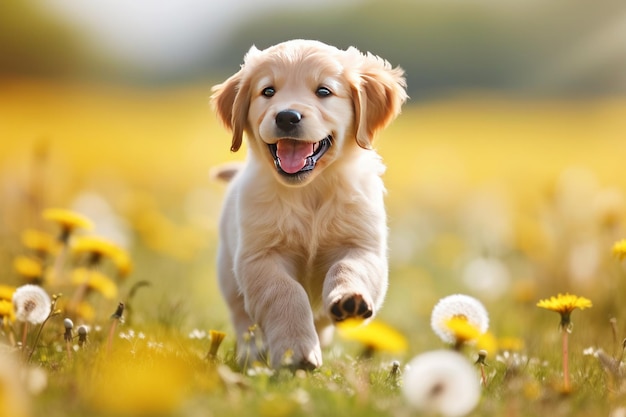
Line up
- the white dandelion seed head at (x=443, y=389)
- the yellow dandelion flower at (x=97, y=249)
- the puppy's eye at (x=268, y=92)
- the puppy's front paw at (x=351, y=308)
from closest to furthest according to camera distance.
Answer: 1. the white dandelion seed head at (x=443, y=389)
2. the puppy's front paw at (x=351, y=308)
3. the puppy's eye at (x=268, y=92)
4. the yellow dandelion flower at (x=97, y=249)

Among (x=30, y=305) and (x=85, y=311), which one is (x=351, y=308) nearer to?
(x=30, y=305)

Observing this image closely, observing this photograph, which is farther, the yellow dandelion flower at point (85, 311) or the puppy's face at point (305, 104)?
the yellow dandelion flower at point (85, 311)

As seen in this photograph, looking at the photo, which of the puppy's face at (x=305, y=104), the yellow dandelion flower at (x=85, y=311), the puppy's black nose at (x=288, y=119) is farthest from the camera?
the yellow dandelion flower at (x=85, y=311)

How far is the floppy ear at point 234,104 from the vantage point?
3664 mm

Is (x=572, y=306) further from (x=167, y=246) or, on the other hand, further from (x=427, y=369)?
(x=167, y=246)

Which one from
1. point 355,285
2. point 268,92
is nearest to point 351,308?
point 355,285

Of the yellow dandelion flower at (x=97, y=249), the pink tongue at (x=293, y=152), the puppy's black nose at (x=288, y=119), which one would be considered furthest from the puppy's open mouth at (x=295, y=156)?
the yellow dandelion flower at (x=97, y=249)

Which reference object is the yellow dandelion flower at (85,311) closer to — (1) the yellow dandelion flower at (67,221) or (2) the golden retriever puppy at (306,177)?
(1) the yellow dandelion flower at (67,221)

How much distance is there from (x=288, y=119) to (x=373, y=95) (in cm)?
66

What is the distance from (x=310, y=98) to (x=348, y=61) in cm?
37

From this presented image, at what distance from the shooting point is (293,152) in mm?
3393

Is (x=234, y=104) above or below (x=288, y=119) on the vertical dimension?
above

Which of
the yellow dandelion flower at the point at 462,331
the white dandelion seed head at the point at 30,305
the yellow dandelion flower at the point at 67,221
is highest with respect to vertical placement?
the yellow dandelion flower at the point at 67,221

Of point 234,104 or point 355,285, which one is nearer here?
point 355,285
